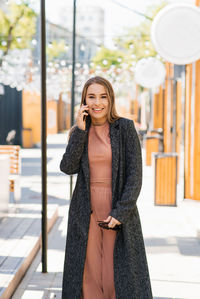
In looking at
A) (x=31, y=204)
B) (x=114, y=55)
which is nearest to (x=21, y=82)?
(x=31, y=204)

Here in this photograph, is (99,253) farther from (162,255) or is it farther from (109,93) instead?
(162,255)

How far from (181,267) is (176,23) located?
9.39 feet

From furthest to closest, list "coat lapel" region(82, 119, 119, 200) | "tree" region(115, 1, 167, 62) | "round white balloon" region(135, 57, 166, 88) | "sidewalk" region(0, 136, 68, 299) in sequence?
"tree" region(115, 1, 167, 62), "round white balloon" region(135, 57, 166, 88), "sidewalk" region(0, 136, 68, 299), "coat lapel" region(82, 119, 119, 200)

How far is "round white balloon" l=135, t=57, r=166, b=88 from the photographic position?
10.1 m

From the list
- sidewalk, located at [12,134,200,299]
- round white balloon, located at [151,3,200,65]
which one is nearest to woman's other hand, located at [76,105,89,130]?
sidewalk, located at [12,134,200,299]

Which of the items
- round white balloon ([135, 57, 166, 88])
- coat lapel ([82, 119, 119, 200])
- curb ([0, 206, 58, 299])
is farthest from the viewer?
round white balloon ([135, 57, 166, 88])

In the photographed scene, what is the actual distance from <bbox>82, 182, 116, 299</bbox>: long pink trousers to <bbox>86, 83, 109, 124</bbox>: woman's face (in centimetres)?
41

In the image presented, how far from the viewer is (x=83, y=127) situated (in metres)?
2.81

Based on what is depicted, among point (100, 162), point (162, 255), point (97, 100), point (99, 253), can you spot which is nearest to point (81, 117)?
point (97, 100)

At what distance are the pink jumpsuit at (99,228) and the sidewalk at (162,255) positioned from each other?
1063 millimetres

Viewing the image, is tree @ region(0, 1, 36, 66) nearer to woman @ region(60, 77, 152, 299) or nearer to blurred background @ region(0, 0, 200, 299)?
blurred background @ region(0, 0, 200, 299)

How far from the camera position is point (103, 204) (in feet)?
9.25

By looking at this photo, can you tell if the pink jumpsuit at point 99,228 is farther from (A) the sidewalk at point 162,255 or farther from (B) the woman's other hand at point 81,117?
(A) the sidewalk at point 162,255

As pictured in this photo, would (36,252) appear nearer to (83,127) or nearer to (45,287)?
(45,287)
